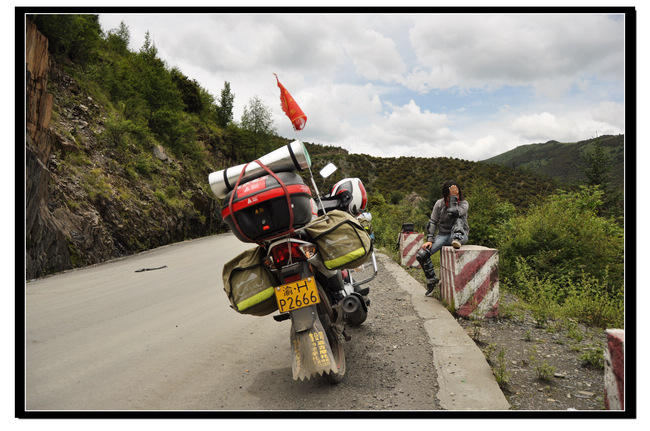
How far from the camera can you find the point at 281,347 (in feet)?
13.2

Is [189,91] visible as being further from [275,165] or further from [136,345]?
[275,165]

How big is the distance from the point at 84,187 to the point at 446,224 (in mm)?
11662

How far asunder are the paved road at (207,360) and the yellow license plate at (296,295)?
0.64 metres

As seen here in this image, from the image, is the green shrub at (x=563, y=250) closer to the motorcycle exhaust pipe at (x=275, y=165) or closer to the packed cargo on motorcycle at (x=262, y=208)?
the motorcycle exhaust pipe at (x=275, y=165)

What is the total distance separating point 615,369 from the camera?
213cm

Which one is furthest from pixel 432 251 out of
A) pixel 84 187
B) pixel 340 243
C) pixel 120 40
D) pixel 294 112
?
pixel 120 40

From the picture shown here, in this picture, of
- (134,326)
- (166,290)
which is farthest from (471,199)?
(134,326)

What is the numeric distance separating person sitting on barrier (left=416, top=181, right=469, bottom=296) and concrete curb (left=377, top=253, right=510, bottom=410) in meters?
0.84

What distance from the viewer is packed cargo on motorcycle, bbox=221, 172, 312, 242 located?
9.00ft

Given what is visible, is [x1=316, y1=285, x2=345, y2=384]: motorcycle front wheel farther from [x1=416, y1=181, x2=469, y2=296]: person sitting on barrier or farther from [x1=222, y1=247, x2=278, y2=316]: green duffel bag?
[x1=416, y1=181, x2=469, y2=296]: person sitting on barrier

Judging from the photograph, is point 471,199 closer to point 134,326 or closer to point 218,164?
point 134,326

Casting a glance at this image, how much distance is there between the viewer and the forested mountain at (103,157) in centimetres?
859

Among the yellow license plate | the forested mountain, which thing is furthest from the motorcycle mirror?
the yellow license plate

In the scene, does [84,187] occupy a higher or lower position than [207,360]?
higher
